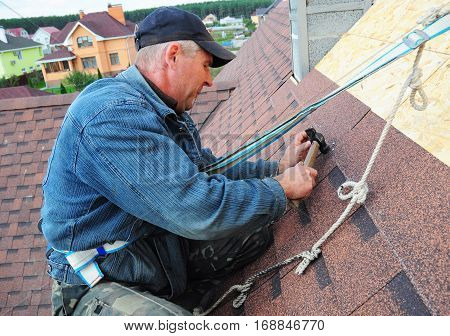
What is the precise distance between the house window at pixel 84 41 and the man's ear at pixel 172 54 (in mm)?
43956

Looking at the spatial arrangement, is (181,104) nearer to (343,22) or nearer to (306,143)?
(306,143)

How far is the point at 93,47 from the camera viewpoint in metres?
42.8

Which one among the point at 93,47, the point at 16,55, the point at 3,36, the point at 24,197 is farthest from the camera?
the point at 16,55

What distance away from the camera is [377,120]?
2.04m

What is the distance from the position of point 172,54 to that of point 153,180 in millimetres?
687

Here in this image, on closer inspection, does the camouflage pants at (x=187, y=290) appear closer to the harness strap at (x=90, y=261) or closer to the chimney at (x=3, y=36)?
the harness strap at (x=90, y=261)

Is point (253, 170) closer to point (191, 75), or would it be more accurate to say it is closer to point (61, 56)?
point (191, 75)

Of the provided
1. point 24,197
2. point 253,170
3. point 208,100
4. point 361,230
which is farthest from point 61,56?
point 361,230

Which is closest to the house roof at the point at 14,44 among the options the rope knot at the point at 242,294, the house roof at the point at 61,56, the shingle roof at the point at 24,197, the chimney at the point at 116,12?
the house roof at the point at 61,56

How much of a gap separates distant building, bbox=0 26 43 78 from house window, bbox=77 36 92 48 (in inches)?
445

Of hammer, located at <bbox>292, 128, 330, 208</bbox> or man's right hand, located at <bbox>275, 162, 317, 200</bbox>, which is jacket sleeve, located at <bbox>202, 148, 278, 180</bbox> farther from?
man's right hand, located at <bbox>275, 162, 317, 200</bbox>

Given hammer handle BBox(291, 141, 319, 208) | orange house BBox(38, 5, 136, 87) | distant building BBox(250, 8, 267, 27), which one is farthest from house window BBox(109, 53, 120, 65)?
hammer handle BBox(291, 141, 319, 208)
